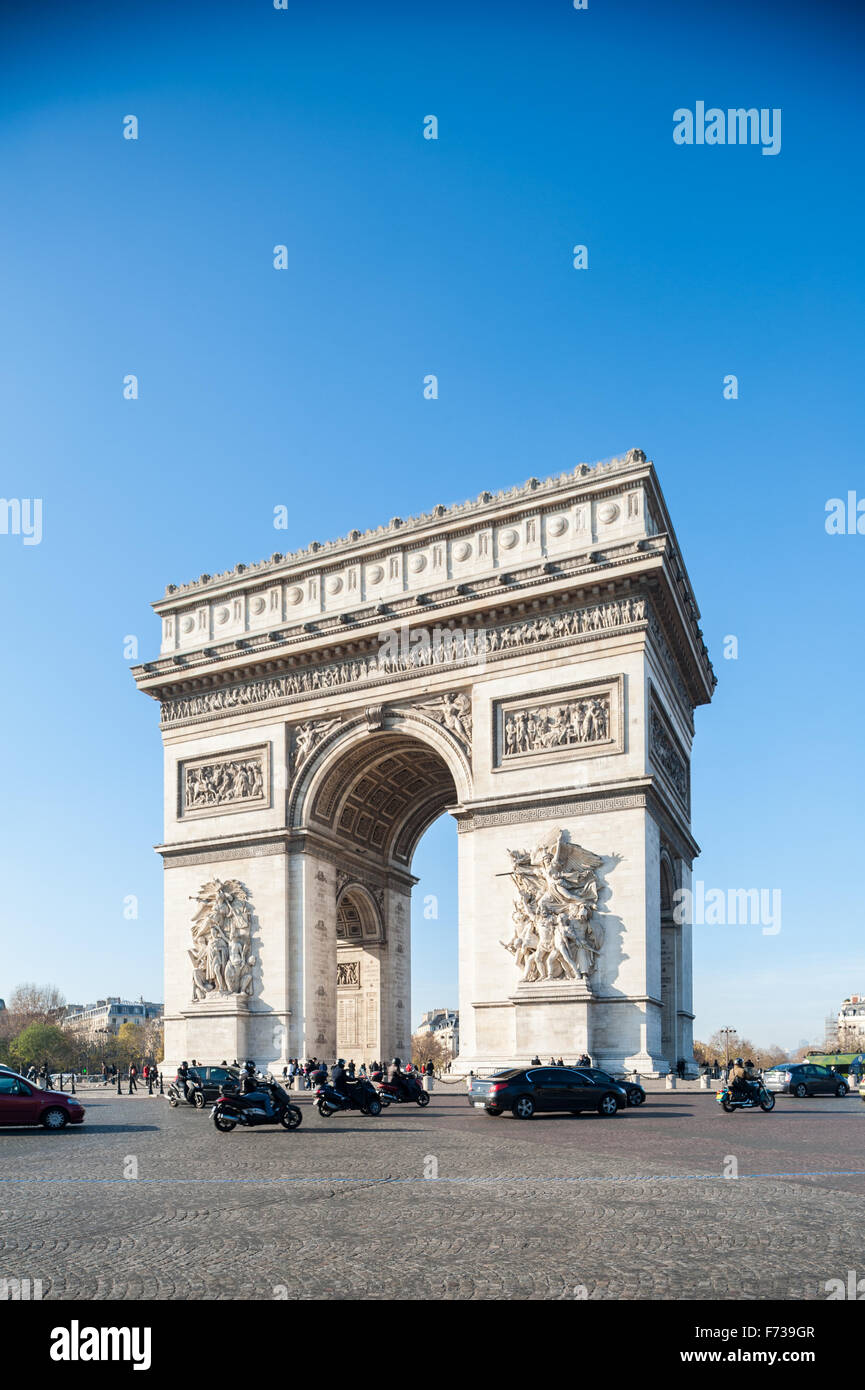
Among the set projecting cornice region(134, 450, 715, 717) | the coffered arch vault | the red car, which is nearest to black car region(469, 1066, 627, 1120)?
the red car

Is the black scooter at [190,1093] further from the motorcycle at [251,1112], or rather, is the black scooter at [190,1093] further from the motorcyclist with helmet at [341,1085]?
the motorcycle at [251,1112]

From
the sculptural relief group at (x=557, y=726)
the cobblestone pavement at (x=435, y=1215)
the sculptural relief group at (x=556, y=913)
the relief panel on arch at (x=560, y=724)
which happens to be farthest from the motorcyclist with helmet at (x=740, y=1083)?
the sculptural relief group at (x=557, y=726)

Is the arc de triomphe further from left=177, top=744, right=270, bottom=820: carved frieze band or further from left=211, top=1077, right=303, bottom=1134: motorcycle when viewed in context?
left=211, top=1077, right=303, bottom=1134: motorcycle

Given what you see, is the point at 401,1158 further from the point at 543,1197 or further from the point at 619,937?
the point at 619,937

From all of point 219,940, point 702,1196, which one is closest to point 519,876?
point 219,940

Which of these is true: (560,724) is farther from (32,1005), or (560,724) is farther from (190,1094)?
(32,1005)

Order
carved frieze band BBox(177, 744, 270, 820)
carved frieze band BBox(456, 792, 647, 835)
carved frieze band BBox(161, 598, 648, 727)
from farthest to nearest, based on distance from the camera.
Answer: carved frieze band BBox(177, 744, 270, 820) → carved frieze band BBox(161, 598, 648, 727) → carved frieze band BBox(456, 792, 647, 835)
